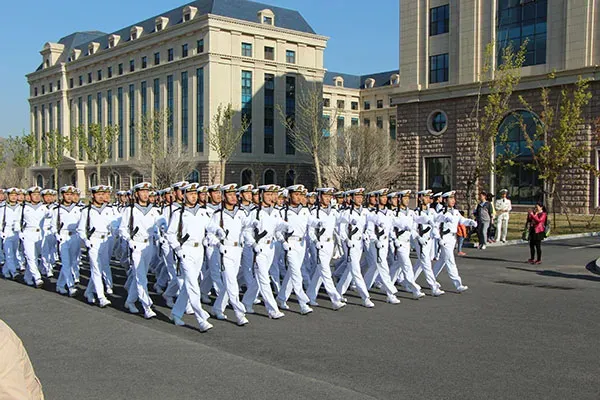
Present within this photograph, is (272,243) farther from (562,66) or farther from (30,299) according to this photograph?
(562,66)

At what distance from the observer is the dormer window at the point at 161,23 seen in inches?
2803

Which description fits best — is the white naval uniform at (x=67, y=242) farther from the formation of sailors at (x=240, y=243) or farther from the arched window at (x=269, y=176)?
the arched window at (x=269, y=176)

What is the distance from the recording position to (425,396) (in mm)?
6180

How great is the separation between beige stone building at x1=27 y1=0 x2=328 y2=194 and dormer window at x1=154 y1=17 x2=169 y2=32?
0.54ft

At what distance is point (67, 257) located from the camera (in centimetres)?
1238

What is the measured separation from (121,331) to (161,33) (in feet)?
215

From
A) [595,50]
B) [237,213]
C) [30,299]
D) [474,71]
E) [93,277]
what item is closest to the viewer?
[237,213]

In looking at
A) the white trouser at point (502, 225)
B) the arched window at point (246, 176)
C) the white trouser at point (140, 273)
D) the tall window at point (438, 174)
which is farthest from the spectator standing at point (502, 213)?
the arched window at point (246, 176)

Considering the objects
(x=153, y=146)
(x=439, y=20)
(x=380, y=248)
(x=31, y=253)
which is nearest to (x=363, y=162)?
(x=439, y=20)

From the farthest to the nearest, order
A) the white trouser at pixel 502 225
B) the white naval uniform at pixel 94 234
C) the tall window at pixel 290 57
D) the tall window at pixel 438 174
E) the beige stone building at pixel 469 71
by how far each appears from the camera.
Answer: the tall window at pixel 290 57
the tall window at pixel 438 174
the beige stone building at pixel 469 71
the white trouser at pixel 502 225
the white naval uniform at pixel 94 234

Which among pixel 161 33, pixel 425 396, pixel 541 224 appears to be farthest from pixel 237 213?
pixel 161 33

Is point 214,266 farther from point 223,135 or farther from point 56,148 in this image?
point 56,148

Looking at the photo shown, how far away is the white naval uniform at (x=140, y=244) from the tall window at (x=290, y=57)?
6219cm

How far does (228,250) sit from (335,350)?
2.67 m
